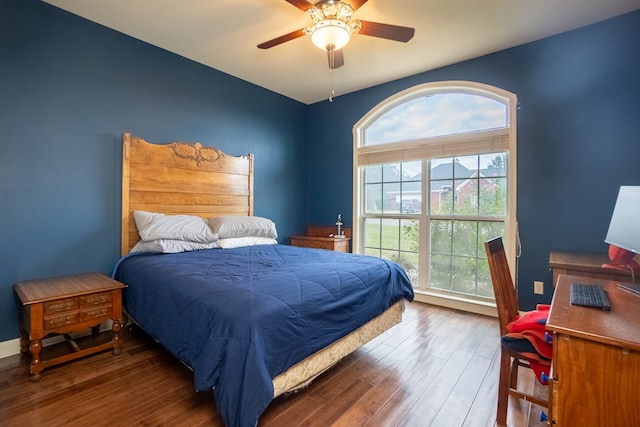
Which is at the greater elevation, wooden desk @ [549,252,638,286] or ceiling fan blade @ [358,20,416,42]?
ceiling fan blade @ [358,20,416,42]

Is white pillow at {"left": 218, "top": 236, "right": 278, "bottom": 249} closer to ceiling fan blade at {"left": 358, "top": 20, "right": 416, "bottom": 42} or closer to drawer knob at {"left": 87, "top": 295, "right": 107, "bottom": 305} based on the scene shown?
drawer knob at {"left": 87, "top": 295, "right": 107, "bottom": 305}

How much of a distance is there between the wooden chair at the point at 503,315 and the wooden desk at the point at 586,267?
698 millimetres

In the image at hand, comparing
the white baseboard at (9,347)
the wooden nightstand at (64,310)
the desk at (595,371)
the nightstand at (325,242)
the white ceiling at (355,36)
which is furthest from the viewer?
the nightstand at (325,242)

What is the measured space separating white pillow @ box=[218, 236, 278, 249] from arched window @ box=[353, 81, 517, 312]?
1.31m

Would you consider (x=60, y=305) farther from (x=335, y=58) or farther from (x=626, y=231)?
(x=626, y=231)

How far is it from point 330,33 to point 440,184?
220cm

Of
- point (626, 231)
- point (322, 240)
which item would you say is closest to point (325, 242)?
point (322, 240)

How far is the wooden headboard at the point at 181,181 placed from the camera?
9.43 ft

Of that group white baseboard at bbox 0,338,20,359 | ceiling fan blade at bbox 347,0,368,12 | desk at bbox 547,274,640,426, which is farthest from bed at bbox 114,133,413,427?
ceiling fan blade at bbox 347,0,368,12

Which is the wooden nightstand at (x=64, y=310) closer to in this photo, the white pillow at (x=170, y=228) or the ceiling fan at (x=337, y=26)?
the white pillow at (x=170, y=228)

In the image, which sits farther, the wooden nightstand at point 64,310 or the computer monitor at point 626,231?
the wooden nightstand at point 64,310

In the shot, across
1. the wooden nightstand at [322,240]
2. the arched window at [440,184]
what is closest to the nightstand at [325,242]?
the wooden nightstand at [322,240]

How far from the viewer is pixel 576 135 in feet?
8.83

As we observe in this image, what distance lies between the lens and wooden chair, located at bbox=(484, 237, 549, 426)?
5.07 feet
